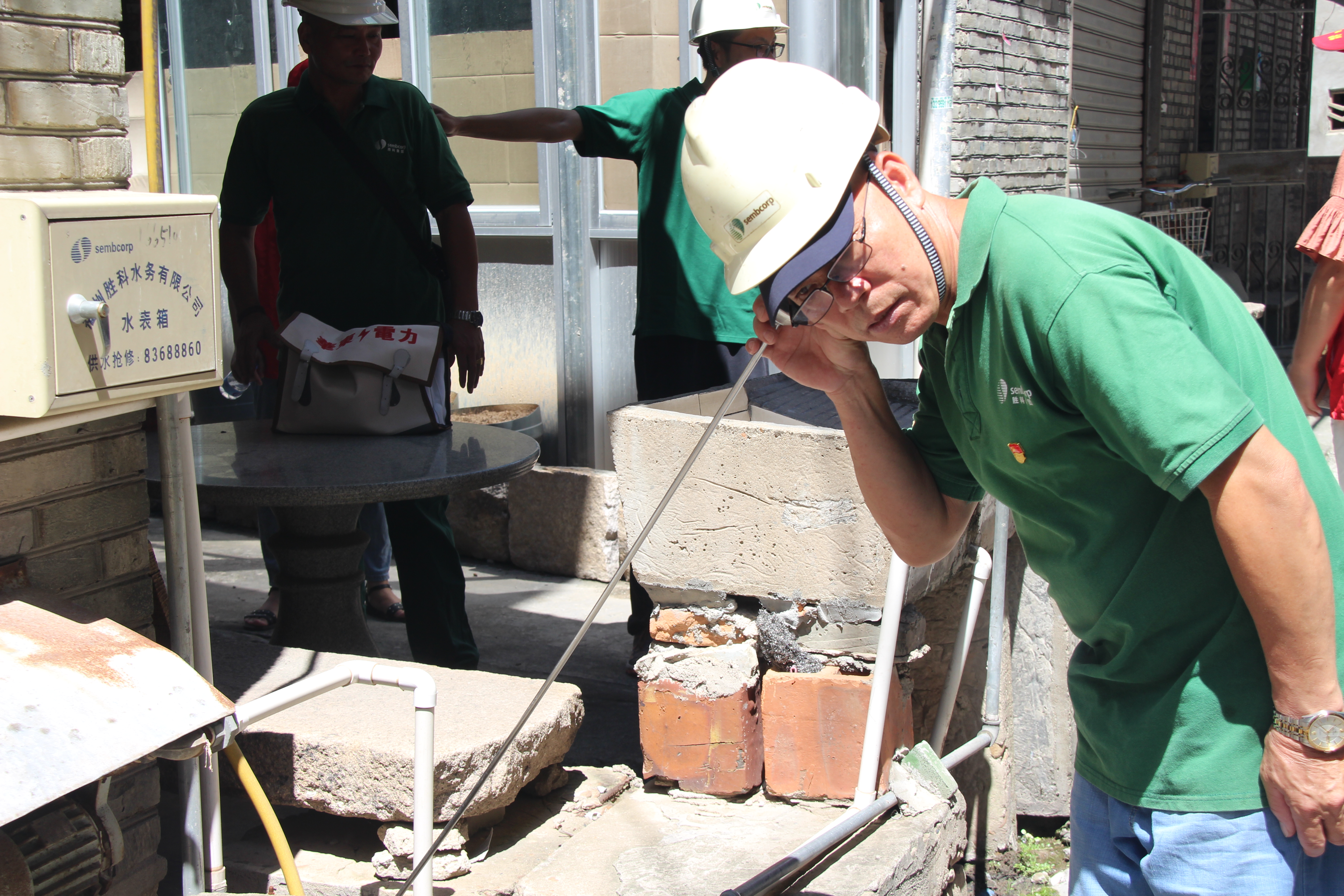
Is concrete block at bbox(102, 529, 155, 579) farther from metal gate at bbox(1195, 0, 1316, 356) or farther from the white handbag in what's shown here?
metal gate at bbox(1195, 0, 1316, 356)

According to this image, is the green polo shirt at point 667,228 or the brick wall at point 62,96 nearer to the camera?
the brick wall at point 62,96

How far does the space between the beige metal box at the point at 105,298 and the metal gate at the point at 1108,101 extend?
7741mm

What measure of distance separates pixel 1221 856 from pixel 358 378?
263cm

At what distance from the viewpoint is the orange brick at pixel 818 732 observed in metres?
2.94

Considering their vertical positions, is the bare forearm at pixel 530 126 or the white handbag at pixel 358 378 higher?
the bare forearm at pixel 530 126

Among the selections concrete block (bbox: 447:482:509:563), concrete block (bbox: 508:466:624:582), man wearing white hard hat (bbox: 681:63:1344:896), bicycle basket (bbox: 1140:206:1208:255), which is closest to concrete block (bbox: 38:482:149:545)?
man wearing white hard hat (bbox: 681:63:1344:896)

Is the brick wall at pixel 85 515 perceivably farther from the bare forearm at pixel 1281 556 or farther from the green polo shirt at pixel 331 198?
the bare forearm at pixel 1281 556

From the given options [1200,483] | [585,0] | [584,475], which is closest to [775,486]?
[1200,483]

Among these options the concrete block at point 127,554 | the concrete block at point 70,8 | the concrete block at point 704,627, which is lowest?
the concrete block at point 704,627

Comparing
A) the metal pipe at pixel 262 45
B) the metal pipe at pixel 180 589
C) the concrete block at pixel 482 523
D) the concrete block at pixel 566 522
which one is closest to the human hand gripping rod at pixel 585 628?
the metal pipe at pixel 180 589

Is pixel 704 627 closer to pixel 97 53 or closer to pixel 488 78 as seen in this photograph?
pixel 97 53

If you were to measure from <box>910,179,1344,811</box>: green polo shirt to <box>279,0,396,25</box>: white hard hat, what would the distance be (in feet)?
8.45

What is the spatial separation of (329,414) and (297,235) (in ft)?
2.29

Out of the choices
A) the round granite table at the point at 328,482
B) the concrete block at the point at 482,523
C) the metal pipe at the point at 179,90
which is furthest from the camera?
the metal pipe at the point at 179,90
